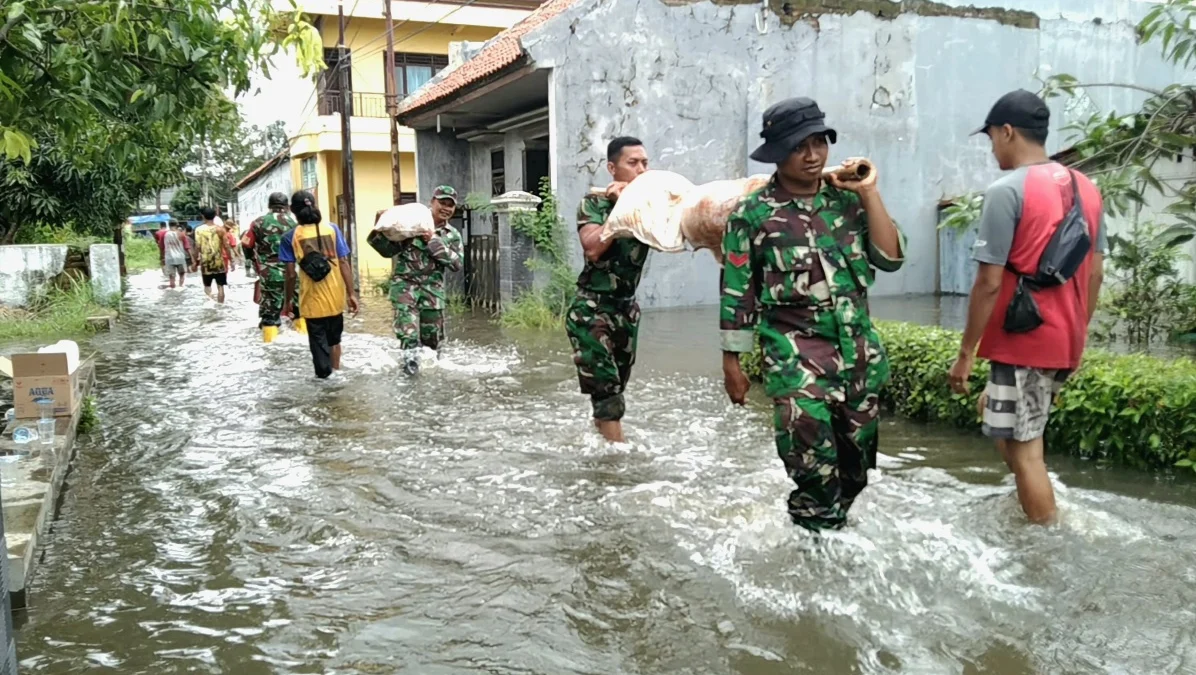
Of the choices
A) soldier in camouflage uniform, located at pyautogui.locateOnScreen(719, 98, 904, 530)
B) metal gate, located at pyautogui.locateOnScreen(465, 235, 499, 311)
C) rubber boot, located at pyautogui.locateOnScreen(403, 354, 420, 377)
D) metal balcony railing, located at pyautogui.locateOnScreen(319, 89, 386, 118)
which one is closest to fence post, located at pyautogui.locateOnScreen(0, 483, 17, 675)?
soldier in camouflage uniform, located at pyautogui.locateOnScreen(719, 98, 904, 530)

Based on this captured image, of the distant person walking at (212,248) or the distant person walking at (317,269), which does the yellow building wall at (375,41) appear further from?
the distant person walking at (317,269)

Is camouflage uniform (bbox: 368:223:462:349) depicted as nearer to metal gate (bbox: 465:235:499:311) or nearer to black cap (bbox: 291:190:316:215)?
black cap (bbox: 291:190:316:215)

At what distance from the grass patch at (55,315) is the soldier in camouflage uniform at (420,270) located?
6.44 meters

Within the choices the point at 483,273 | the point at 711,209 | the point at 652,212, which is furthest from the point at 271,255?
the point at 711,209

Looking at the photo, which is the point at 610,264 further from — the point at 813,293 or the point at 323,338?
the point at 323,338

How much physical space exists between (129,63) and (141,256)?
39.9 metres

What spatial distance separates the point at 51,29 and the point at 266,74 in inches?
43.9

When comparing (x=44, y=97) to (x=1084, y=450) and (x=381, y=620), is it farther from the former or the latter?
(x=1084, y=450)

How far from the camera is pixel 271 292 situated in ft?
38.1

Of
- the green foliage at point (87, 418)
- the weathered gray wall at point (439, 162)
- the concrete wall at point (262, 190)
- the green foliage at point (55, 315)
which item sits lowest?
the green foliage at point (87, 418)

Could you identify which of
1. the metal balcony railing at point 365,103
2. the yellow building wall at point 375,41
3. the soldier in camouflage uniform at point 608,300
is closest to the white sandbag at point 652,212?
the soldier in camouflage uniform at point 608,300

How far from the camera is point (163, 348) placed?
1186 centimetres

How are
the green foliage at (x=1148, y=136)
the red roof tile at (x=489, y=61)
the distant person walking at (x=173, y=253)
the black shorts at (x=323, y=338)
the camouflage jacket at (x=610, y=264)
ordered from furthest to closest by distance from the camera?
the distant person walking at (x=173, y=253), the red roof tile at (x=489, y=61), the black shorts at (x=323, y=338), the camouflage jacket at (x=610, y=264), the green foliage at (x=1148, y=136)

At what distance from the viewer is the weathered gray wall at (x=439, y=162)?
1977cm
